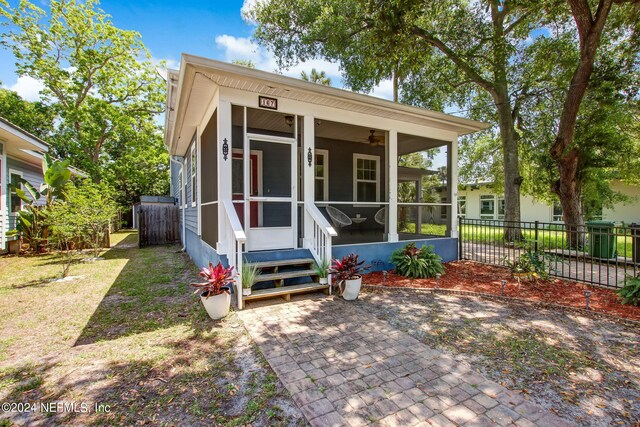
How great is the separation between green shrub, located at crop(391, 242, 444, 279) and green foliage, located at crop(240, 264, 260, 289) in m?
3.19

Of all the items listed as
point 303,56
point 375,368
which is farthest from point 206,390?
point 303,56

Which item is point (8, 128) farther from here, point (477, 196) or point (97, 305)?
point (477, 196)

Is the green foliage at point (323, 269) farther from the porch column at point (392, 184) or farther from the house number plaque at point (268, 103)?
the house number plaque at point (268, 103)

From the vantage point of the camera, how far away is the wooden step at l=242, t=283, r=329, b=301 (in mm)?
4391

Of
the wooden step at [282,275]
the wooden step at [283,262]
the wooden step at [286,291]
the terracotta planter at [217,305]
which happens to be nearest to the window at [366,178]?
the wooden step at [283,262]

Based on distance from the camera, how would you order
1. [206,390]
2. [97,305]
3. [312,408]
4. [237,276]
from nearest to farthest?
[312,408], [206,390], [237,276], [97,305]

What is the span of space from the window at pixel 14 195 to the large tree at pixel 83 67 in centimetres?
888

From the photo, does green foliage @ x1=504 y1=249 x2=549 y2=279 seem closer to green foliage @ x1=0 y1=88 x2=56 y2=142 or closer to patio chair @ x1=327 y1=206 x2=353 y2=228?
patio chair @ x1=327 y1=206 x2=353 y2=228

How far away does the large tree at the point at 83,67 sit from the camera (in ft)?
55.7

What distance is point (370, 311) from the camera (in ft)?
13.9

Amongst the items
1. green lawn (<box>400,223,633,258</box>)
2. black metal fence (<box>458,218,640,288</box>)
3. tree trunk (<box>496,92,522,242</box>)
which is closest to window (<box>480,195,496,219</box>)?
green lawn (<box>400,223,633,258</box>)

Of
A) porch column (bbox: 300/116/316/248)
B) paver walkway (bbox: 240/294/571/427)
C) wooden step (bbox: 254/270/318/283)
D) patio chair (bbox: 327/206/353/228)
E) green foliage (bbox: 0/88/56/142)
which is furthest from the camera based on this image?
green foliage (bbox: 0/88/56/142)

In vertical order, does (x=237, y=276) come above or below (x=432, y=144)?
below

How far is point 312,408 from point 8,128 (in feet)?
33.6
